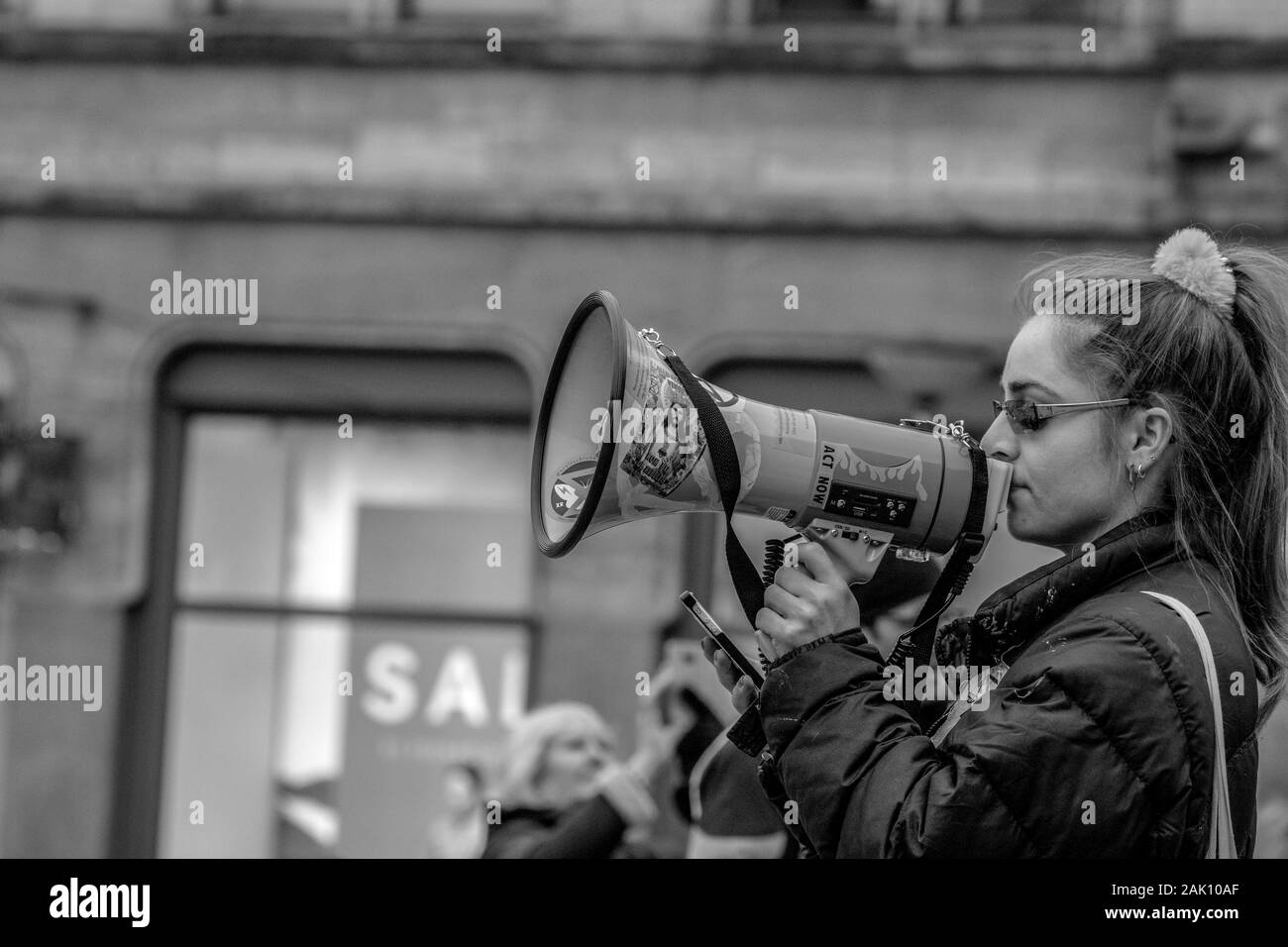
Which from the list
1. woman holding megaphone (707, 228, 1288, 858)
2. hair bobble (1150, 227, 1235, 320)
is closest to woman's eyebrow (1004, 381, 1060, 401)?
woman holding megaphone (707, 228, 1288, 858)

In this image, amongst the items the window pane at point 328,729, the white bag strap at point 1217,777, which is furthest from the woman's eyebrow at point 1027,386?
the window pane at point 328,729

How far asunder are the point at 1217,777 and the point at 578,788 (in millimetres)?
3156

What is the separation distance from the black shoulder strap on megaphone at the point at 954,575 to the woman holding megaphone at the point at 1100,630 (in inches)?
1.3

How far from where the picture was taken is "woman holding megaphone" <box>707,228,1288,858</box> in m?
1.67

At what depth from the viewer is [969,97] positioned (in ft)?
21.6

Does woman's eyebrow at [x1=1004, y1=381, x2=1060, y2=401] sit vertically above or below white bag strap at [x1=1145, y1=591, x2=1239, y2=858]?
above

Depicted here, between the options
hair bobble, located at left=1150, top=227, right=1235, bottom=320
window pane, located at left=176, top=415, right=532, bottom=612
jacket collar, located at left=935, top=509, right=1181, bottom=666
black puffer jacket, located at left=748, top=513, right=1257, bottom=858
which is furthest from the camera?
window pane, located at left=176, top=415, right=532, bottom=612

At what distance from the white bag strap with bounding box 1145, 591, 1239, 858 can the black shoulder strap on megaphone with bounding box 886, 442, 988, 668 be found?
0.35m

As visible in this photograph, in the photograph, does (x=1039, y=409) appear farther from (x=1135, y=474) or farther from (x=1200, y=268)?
(x=1200, y=268)

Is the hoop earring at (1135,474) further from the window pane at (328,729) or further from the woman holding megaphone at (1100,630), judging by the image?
the window pane at (328,729)

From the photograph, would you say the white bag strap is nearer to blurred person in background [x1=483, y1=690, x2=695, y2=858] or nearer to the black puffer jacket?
the black puffer jacket

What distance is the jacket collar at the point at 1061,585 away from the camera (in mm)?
1886

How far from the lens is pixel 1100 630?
1757mm
